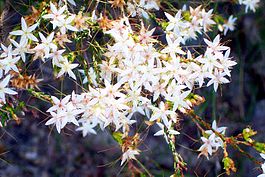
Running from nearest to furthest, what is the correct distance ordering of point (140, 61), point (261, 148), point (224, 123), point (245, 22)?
point (140, 61), point (261, 148), point (224, 123), point (245, 22)

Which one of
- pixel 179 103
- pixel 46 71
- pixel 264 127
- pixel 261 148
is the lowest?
pixel 264 127

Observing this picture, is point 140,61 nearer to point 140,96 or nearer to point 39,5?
point 140,96

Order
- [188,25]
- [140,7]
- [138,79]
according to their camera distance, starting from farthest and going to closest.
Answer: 1. [188,25]
2. [140,7]
3. [138,79]

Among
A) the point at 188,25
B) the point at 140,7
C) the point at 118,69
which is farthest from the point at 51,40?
the point at 188,25

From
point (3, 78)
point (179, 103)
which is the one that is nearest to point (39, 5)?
point (3, 78)

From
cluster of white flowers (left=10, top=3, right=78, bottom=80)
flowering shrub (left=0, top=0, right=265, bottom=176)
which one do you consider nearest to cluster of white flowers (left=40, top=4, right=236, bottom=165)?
flowering shrub (left=0, top=0, right=265, bottom=176)

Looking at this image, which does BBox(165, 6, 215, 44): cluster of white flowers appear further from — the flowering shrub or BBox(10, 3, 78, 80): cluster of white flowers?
BBox(10, 3, 78, 80): cluster of white flowers

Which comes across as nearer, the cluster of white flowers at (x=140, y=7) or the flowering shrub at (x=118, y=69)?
the flowering shrub at (x=118, y=69)

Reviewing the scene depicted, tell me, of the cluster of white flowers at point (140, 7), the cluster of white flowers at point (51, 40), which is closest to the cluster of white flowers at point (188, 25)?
the cluster of white flowers at point (140, 7)

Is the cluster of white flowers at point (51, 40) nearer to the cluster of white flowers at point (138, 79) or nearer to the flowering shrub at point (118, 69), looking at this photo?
the flowering shrub at point (118, 69)

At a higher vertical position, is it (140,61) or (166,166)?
(140,61)

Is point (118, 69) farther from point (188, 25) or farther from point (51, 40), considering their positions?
point (188, 25)
